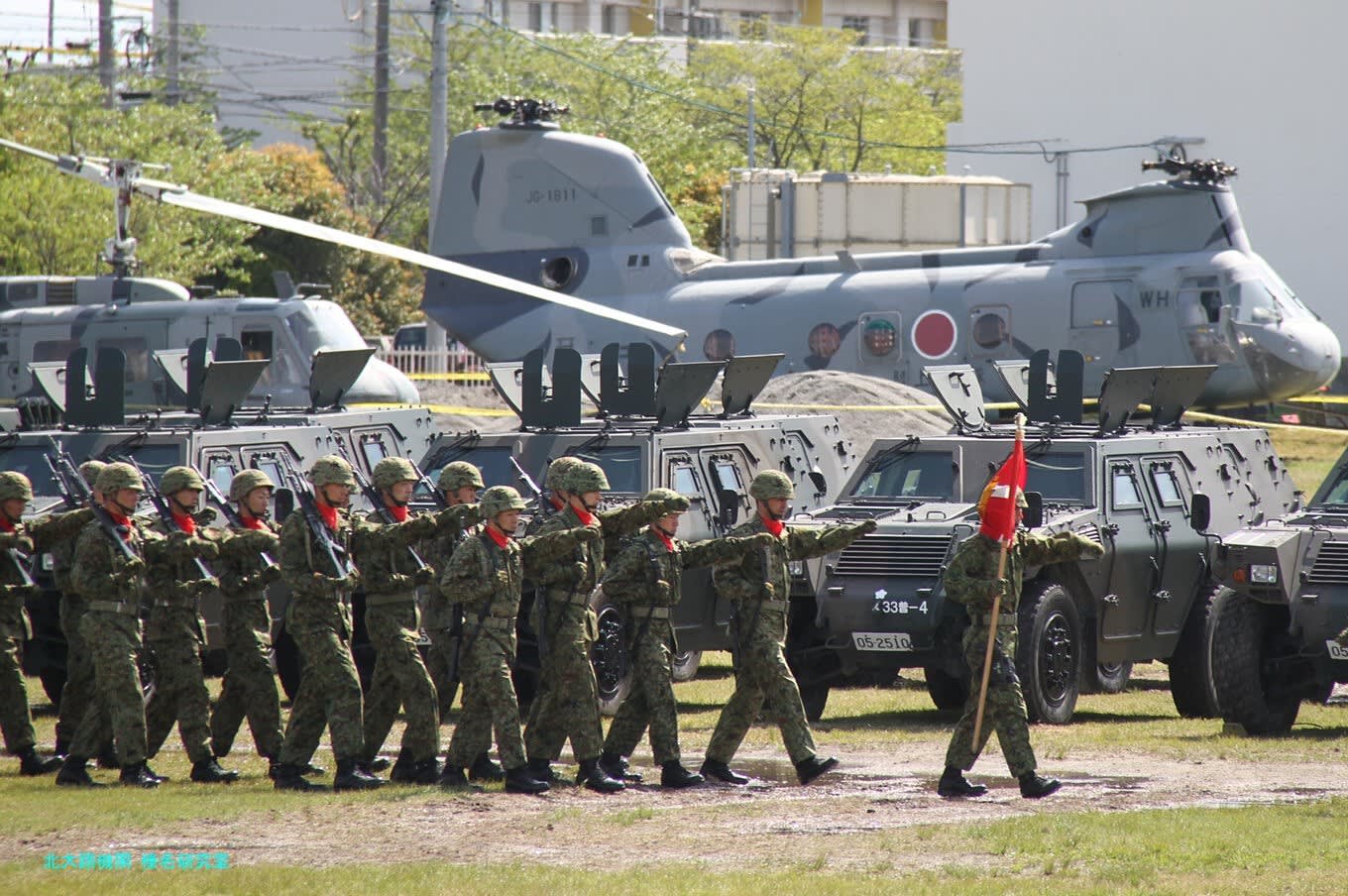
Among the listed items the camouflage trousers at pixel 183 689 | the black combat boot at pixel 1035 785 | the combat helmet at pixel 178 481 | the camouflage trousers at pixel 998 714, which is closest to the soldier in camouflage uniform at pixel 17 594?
the combat helmet at pixel 178 481

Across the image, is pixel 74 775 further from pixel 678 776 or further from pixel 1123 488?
pixel 1123 488

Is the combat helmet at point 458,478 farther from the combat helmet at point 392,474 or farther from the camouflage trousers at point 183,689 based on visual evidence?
the camouflage trousers at point 183,689

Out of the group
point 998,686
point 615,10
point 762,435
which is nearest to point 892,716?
point 762,435

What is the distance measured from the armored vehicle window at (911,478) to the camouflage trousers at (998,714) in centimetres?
394

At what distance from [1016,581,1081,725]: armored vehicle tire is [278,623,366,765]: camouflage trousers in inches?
168

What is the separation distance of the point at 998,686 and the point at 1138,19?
4061 cm

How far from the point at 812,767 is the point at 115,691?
3667 mm

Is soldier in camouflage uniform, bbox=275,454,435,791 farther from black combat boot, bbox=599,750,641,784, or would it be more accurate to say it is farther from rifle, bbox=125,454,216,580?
black combat boot, bbox=599,750,641,784

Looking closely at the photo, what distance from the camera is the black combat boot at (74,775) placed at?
11.0m

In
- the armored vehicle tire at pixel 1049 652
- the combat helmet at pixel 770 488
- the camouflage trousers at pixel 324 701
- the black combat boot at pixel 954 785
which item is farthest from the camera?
the armored vehicle tire at pixel 1049 652

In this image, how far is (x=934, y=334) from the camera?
25922mm

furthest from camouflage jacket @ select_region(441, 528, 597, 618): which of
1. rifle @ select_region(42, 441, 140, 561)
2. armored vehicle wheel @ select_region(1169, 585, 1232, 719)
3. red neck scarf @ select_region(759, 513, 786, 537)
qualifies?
armored vehicle wheel @ select_region(1169, 585, 1232, 719)

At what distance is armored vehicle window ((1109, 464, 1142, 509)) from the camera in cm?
1419

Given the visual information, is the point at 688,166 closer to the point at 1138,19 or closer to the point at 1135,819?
the point at 1138,19
